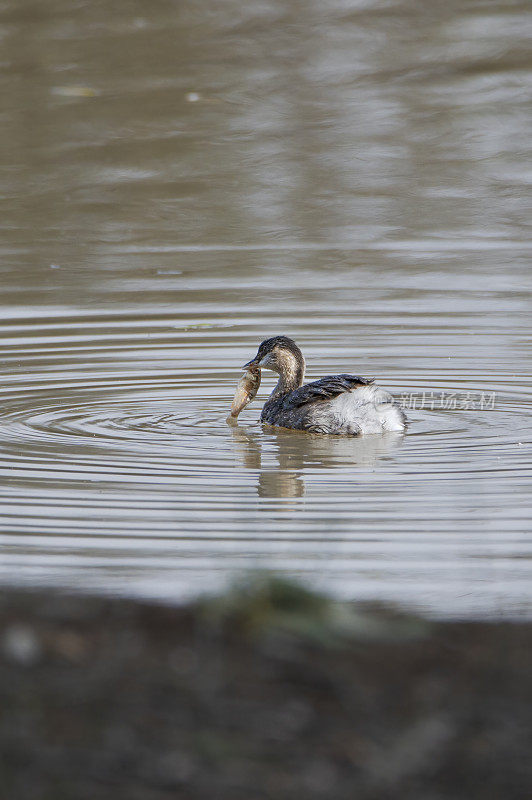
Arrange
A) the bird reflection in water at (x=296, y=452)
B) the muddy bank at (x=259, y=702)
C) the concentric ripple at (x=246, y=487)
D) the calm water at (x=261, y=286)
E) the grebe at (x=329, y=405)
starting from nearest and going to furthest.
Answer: the muddy bank at (x=259, y=702) < the concentric ripple at (x=246, y=487) < the calm water at (x=261, y=286) < the bird reflection in water at (x=296, y=452) < the grebe at (x=329, y=405)

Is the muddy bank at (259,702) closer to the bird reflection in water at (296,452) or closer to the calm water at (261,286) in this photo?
the calm water at (261,286)

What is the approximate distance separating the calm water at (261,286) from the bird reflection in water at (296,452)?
0.11 feet

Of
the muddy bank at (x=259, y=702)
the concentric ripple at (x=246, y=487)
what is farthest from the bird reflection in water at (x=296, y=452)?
the muddy bank at (x=259, y=702)

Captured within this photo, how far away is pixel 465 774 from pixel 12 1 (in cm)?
2372

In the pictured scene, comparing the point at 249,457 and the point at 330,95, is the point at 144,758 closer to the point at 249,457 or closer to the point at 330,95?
the point at 249,457

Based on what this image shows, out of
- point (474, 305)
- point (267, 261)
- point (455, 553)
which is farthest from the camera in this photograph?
point (267, 261)

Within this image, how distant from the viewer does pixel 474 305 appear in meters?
13.0

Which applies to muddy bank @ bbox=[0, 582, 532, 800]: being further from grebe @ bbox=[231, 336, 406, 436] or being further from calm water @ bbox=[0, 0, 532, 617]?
grebe @ bbox=[231, 336, 406, 436]

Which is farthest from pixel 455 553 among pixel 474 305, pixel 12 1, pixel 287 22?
pixel 12 1

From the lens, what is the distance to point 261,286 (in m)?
14.2

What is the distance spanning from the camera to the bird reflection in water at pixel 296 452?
802cm

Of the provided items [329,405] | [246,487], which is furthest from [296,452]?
[246,487]

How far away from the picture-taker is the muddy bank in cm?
350

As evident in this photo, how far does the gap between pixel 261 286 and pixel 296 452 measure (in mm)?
5405
